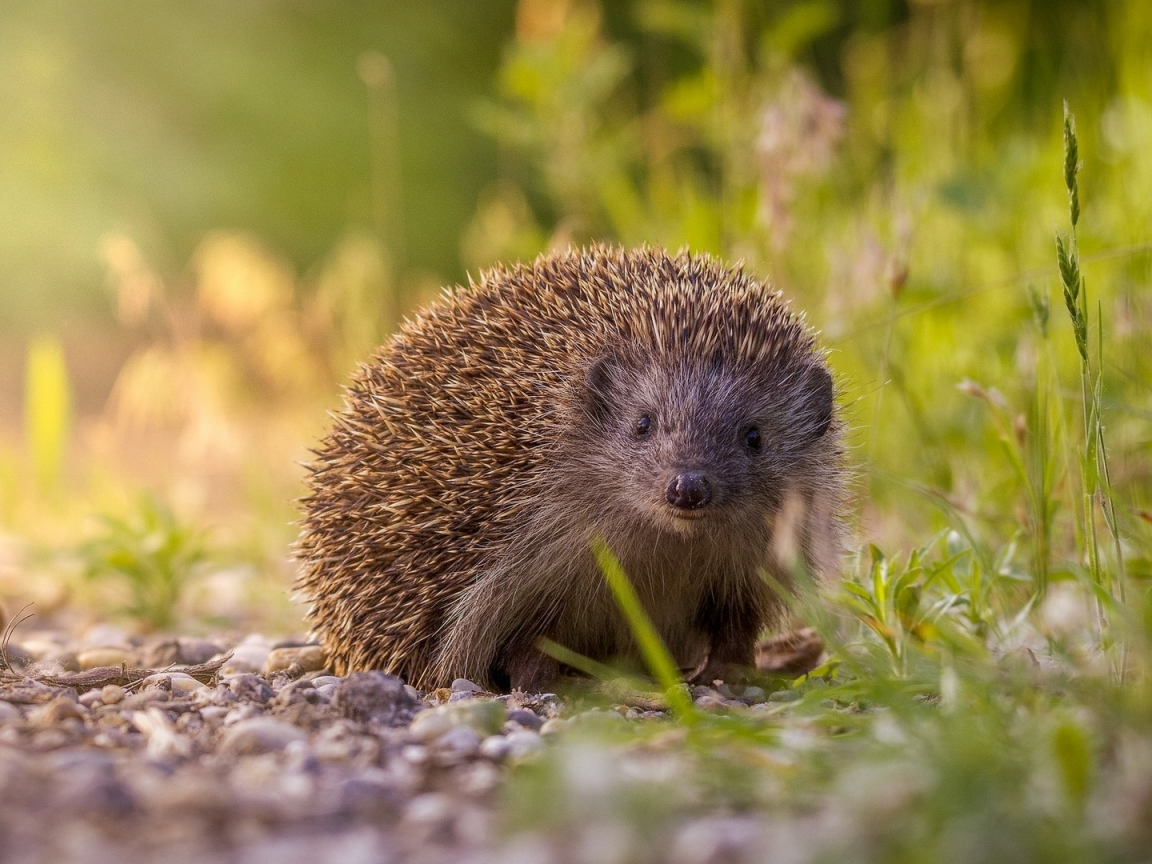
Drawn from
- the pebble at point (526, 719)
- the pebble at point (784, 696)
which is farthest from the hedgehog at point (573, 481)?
the pebble at point (526, 719)

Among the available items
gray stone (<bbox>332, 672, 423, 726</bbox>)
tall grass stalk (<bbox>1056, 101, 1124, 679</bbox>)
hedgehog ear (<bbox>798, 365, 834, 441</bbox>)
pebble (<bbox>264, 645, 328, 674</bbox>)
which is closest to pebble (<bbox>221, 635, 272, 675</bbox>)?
pebble (<bbox>264, 645, 328, 674</bbox>)

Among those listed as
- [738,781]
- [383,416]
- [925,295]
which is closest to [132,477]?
[383,416]

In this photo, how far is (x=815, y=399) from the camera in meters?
3.98

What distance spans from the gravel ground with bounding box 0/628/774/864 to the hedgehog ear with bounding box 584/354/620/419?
938 millimetres

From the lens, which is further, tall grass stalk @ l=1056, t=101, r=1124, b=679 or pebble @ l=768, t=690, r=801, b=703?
pebble @ l=768, t=690, r=801, b=703

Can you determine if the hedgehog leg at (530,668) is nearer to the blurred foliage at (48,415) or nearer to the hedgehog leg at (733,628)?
the hedgehog leg at (733,628)

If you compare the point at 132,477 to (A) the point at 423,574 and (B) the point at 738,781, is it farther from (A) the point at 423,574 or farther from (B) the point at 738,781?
(B) the point at 738,781

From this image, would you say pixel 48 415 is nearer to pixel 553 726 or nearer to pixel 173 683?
pixel 173 683

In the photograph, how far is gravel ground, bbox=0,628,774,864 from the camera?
185 centimetres

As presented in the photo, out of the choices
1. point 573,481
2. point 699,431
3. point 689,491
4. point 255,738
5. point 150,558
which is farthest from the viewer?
point 150,558

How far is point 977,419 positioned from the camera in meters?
5.13

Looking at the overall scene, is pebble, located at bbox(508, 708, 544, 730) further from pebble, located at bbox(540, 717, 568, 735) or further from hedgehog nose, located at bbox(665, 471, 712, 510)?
hedgehog nose, located at bbox(665, 471, 712, 510)

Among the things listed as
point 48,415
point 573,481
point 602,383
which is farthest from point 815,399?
point 48,415

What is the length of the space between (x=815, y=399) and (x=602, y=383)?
70 cm
